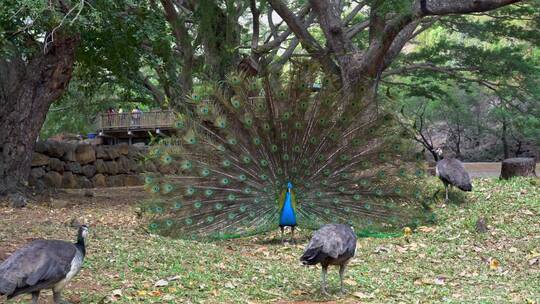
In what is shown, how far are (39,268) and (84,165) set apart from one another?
15.5 meters

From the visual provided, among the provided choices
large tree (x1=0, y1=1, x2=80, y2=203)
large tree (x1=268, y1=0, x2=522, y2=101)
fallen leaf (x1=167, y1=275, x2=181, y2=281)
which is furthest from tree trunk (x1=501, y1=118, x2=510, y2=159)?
fallen leaf (x1=167, y1=275, x2=181, y2=281)

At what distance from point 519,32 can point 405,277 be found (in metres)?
13.0

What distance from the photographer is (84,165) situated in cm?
2081

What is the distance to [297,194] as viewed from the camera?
36.6 ft

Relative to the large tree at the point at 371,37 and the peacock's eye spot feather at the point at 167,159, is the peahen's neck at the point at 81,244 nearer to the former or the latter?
the peacock's eye spot feather at the point at 167,159

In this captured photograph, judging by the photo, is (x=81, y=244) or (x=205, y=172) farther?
(x=205, y=172)

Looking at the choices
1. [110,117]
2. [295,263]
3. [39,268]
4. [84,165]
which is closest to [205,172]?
[295,263]

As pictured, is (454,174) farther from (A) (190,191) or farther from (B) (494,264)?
(A) (190,191)

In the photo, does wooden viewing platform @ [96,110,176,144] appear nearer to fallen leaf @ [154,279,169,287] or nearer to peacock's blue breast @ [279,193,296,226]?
peacock's blue breast @ [279,193,296,226]

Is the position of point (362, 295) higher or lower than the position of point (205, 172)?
lower

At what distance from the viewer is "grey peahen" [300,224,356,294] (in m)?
6.84

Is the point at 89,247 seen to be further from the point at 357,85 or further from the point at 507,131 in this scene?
the point at 507,131

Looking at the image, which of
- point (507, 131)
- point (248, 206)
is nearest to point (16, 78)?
point (248, 206)

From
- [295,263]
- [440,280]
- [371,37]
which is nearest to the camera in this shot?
[440,280]
